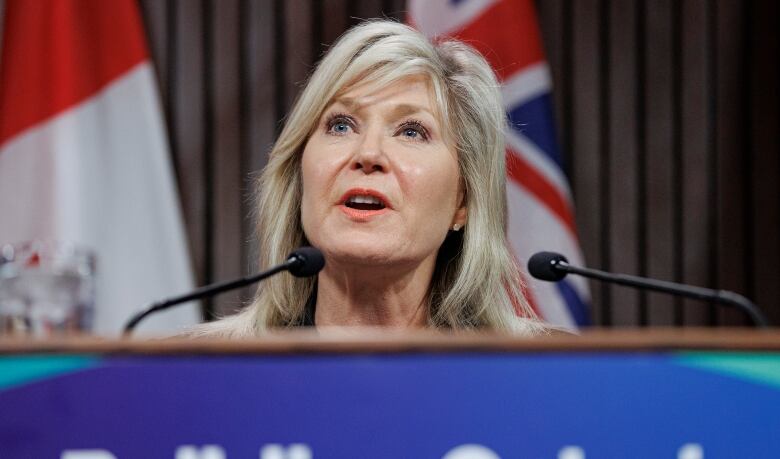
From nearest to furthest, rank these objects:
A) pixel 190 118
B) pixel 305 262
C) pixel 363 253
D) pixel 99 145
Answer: pixel 305 262 → pixel 363 253 → pixel 99 145 → pixel 190 118

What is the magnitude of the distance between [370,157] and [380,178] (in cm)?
4

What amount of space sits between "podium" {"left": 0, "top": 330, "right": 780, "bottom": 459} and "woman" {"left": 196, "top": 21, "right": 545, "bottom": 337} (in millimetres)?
839

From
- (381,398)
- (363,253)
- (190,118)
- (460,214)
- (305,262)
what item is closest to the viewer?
(381,398)

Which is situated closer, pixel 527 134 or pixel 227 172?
pixel 527 134

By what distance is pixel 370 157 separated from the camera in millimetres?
1732

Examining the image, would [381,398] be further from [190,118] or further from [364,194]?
[190,118]

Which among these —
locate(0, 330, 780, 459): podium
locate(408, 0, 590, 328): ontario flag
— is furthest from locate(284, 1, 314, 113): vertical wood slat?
locate(0, 330, 780, 459): podium

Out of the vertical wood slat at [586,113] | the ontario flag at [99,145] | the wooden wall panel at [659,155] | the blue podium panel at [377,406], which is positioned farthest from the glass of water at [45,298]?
the wooden wall panel at [659,155]

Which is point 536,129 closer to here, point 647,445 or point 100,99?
point 100,99

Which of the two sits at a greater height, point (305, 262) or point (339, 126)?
point (339, 126)

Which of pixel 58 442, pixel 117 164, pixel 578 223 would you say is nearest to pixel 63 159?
pixel 117 164

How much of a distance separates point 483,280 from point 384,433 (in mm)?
1041

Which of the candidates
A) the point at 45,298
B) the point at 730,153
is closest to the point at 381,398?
the point at 45,298

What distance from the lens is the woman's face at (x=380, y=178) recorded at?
1.73 m
